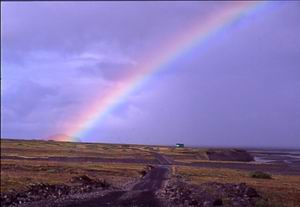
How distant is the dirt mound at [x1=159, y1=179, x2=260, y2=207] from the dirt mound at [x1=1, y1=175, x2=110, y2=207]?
7.92m

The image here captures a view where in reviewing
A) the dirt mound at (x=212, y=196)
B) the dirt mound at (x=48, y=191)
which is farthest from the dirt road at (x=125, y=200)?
the dirt mound at (x=48, y=191)

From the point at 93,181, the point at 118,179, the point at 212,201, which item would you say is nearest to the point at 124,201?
the point at 212,201

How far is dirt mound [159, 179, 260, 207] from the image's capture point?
4044 centimetres

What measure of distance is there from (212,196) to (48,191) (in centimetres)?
1511

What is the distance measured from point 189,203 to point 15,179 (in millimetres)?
21925

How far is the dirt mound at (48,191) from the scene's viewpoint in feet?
125

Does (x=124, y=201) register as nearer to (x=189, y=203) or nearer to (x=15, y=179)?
Result: (x=189, y=203)

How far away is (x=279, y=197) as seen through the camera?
48438 mm

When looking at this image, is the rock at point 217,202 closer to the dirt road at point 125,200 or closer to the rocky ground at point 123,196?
the rocky ground at point 123,196

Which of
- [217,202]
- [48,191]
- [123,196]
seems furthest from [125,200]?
[217,202]

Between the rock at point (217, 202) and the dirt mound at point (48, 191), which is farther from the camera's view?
the rock at point (217, 202)

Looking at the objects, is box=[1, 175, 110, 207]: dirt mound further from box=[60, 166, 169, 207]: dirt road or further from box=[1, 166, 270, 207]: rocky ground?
box=[60, 166, 169, 207]: dirt road

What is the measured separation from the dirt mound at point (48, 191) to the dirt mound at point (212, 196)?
312 inches

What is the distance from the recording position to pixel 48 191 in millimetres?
44844
